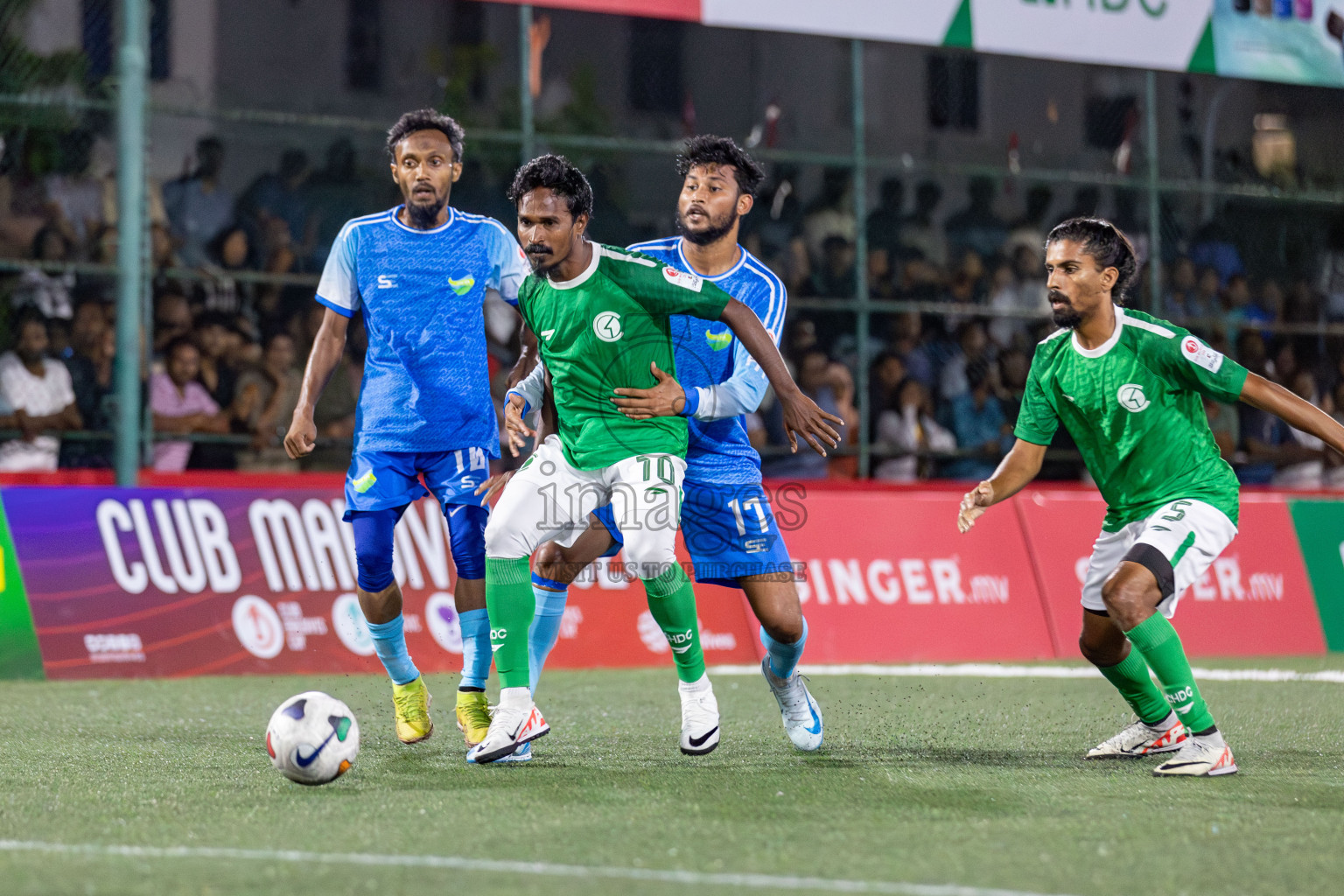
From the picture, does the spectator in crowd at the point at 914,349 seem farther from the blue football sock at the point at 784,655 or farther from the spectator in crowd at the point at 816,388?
the blue football sock at the point at 784,655

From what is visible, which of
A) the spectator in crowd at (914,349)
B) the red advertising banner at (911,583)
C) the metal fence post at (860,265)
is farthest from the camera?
the spectator in crowd at (914,349)

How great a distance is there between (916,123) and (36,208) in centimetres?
1152

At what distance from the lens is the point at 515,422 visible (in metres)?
5.57

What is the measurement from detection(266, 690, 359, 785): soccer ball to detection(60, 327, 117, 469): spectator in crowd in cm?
587

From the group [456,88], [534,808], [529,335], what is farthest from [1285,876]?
[456,88]

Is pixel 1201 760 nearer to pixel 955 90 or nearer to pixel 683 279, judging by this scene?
pixel 683 279

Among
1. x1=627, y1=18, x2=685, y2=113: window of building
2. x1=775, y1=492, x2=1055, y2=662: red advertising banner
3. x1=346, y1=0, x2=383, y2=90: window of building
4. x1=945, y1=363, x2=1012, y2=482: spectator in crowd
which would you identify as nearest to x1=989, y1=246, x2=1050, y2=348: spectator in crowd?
x1=945, y1=363, x2=1012, y2=482: spectator in crowd

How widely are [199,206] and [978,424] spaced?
641cm

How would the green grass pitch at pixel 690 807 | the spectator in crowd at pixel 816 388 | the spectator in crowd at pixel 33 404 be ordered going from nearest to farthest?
the green grass pitch at pixel 690 807, the spectator in crowd at pixel 33 404, the spectator in crowd at pixel 816 388

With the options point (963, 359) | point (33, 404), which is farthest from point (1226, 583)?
point (33, 404)

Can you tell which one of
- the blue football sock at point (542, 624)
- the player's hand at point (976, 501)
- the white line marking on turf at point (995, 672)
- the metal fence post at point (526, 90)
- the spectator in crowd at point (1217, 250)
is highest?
the metal fence post at point (526, 90)

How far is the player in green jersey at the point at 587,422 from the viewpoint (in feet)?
17.6

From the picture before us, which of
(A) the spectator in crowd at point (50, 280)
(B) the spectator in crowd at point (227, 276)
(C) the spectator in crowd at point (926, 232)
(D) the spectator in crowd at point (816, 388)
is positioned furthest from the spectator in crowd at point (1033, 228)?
(A) the spectator in crowd at point (50, 280)

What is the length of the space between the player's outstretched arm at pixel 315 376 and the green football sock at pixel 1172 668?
3124 millimetres
